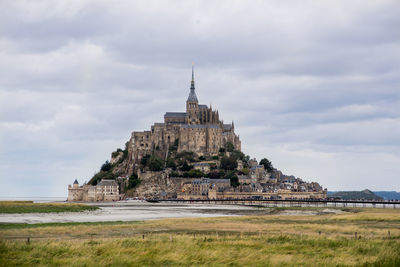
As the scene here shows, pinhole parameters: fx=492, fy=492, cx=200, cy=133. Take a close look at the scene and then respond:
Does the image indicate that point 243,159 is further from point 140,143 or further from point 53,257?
point 53,257

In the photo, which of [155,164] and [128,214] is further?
[155,164]

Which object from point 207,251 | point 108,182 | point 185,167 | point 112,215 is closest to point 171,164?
point 185,167

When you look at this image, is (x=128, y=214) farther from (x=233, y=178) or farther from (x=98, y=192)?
(x=233, y=178)

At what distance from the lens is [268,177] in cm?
18025

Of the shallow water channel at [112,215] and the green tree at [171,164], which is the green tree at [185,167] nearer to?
the green tree at [171,164]

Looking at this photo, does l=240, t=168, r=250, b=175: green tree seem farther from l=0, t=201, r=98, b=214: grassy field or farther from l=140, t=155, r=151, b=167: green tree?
l=0, t=201, r=98, b=214: grassy field

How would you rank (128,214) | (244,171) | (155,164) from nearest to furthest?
1. (128,214)
2. (155,164)
3. (244,171)

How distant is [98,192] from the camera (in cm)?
16412

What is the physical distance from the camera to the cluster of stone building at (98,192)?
163m

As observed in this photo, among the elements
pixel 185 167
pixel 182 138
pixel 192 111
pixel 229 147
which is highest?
pixel 192 111

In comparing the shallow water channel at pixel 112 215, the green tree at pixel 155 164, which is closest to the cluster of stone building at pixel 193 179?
the green tree at pixel 155 164

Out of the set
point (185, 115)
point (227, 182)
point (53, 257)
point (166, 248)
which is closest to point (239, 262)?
point (166, 248)

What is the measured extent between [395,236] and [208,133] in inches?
5885

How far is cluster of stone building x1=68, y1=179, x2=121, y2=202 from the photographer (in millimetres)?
162875
